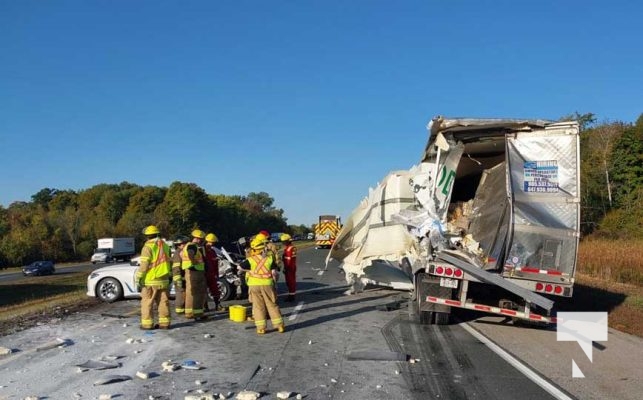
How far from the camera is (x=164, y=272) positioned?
9.95 m

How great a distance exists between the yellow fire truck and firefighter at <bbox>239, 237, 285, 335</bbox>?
130 ft

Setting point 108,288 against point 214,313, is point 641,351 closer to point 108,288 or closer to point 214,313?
point 214,313

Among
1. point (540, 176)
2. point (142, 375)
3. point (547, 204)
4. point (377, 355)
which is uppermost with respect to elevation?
point (540, 176)

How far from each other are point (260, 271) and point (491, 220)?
4.21 metres

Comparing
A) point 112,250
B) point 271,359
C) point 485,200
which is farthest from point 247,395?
point 112,250

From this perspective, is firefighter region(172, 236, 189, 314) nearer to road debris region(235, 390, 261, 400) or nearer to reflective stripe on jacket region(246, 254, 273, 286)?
reflective stripe on jacket region(246, 254, 273, 286)

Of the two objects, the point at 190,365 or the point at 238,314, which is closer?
the point at 190,365

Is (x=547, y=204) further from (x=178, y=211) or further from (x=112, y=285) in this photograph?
(x=178, y=211)

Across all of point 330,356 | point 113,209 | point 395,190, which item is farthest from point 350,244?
point 113,209

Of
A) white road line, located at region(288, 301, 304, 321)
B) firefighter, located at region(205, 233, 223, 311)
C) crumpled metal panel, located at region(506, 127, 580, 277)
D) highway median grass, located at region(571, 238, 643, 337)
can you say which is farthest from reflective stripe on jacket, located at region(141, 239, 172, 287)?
highway median grass, located at region(571, 238, 643, 337)

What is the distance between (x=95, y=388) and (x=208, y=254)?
21.2 ft

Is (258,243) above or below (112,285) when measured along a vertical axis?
above

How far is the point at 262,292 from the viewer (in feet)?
31.3

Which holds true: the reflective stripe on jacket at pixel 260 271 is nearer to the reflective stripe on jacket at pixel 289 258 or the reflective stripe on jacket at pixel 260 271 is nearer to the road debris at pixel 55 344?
the road debris at pixel 55 344
